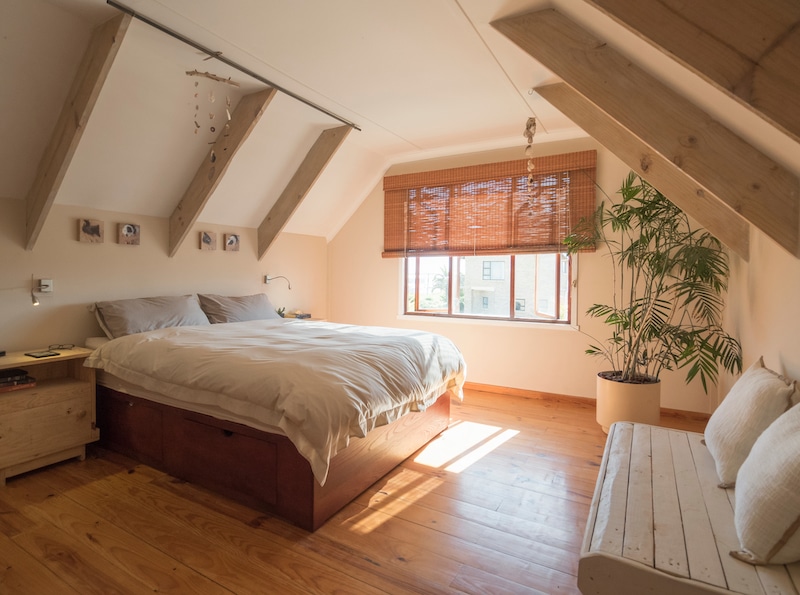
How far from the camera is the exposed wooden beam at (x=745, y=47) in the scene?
0.92 meters

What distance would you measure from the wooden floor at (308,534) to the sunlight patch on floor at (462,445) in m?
0.02

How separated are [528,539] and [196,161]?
3.59 m

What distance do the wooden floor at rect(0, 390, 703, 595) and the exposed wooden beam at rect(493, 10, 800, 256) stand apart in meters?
1.55

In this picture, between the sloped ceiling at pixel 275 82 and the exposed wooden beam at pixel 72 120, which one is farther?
the exposed wooden beam at pixel 72 120

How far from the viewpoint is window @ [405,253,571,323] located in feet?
13.8

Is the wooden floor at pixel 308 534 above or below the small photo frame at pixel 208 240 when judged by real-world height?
below

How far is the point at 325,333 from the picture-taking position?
3.20 metres

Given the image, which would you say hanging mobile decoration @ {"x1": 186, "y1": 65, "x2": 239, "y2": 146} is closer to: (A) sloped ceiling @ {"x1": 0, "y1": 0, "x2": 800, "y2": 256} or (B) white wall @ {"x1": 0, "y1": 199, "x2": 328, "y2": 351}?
(A) sloped ceiling @ {"x1": 0, "y1": 0, "x2": 800, "y2": 256}

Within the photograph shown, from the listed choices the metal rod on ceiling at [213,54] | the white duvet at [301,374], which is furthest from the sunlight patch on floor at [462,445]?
the metal rod on ceiling at [213,54]

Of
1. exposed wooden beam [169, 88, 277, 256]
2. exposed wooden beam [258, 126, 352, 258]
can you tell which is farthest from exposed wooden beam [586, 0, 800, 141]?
exposed wooden beam [258, 126, 352, 258]

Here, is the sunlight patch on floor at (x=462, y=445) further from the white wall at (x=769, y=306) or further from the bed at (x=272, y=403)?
the white wall at (x=769, y=306)

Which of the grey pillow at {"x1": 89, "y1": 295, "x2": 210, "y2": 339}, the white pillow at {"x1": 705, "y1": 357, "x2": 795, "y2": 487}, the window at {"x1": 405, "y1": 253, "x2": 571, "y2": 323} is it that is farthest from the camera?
the window at {"x1": 405, "y1": 253, "x2": 571, "y2": 323}

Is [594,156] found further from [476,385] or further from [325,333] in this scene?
[325,333]

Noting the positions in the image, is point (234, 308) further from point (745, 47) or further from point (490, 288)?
point (745, 47)
